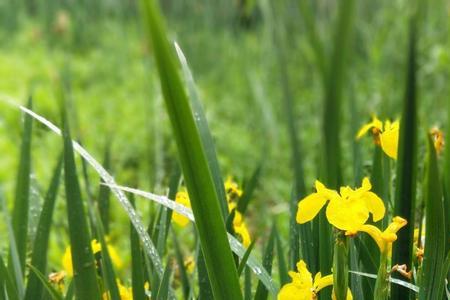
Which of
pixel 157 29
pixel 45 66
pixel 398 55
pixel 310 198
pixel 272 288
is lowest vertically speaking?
pixel 272 288

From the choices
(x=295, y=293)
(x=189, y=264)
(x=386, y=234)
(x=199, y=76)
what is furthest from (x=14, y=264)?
(x=199, y=76)

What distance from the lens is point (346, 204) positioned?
0.84 m

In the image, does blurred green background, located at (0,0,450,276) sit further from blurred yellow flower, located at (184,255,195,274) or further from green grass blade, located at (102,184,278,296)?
green grass blade, located at (102,184,278,296)

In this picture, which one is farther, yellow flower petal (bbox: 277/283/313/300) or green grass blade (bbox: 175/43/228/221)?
green grass blade (bbox: 175/43/228/221)

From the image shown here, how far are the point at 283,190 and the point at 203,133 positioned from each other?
2171 millimetres

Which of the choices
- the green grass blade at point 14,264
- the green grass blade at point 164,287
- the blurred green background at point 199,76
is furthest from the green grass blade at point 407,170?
the blurred green background at point 199,76

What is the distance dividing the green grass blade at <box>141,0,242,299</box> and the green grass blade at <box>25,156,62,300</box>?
37 centimetres

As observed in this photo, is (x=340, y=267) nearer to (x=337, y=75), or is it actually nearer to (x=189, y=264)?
(x=337, y=75)

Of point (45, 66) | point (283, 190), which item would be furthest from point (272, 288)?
point (45, 66)

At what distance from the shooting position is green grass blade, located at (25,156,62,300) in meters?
1.08

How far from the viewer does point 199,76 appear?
16.0ft

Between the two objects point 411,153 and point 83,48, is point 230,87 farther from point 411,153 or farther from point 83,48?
point 411,153

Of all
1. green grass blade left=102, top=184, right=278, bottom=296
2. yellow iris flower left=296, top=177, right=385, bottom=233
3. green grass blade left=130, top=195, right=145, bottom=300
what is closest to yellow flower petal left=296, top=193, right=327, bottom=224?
yellow iris flower left=296, top=177, right=385, bottom=233

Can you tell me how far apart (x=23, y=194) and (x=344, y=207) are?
53 cm
